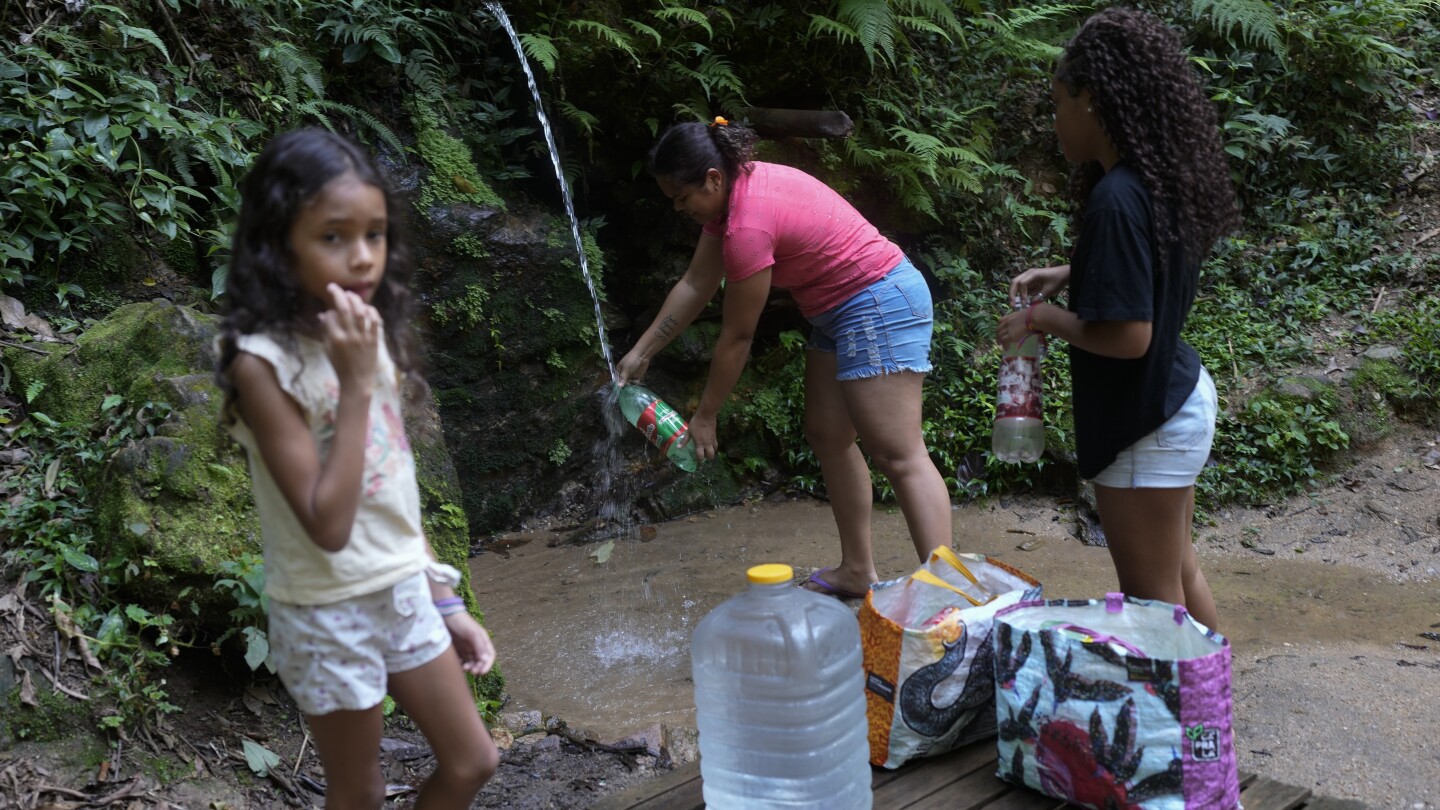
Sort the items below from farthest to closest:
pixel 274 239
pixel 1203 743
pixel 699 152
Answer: pixel 699 152
pixel 1203 743
pixel 274 239

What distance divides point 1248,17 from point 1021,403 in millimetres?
5708

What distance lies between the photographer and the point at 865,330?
3.62 metres

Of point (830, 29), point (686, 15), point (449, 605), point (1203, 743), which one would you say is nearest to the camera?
point (449, 605)

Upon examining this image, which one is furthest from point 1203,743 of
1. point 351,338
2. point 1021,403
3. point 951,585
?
point 351,338

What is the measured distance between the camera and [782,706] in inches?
97.8

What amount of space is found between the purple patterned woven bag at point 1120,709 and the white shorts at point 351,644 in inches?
52.5

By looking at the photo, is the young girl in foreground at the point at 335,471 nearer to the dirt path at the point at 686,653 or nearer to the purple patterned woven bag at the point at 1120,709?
the dirt path at the point at 686,653

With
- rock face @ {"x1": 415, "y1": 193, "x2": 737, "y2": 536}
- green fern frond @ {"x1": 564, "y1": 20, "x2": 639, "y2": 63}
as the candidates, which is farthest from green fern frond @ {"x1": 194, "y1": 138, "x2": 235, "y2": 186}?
green fern frond @ {"x1": 564, "y1": 20, "x2": 639, "y2": 63}

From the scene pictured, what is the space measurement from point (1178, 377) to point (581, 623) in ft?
8.80

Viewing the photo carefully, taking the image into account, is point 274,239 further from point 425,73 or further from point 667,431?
point 425,73

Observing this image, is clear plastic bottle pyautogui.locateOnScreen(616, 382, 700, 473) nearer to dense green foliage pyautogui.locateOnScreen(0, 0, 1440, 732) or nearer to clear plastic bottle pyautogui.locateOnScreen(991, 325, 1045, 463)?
clear plastic bottle pyautogui.locateOnScreen(991, 325, 1045, 463)

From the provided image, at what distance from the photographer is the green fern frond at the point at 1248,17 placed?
7.07m

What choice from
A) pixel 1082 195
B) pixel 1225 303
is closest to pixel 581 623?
pixel 1082 195

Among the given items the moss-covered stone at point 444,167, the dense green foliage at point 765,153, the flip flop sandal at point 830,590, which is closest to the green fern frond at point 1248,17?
the dense green foliage at point 765,153
